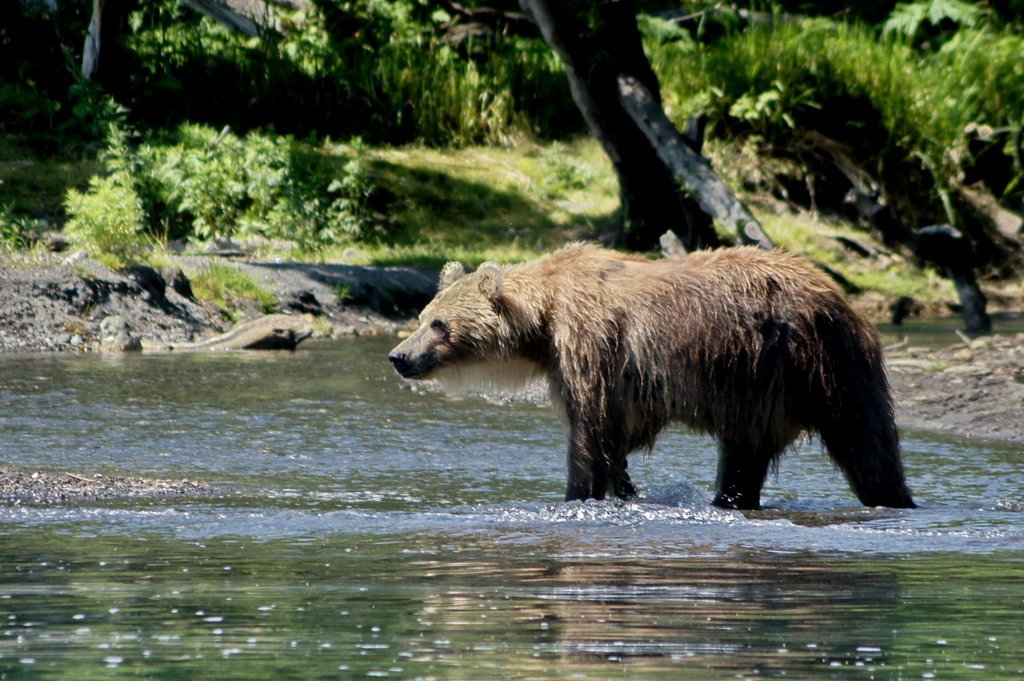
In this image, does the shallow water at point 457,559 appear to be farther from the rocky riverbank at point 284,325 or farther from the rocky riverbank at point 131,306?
the rocky riverbank at point 131,306

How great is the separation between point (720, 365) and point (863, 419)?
0.73 meters

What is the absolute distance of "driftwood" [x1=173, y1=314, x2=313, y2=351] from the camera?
13.4 meters

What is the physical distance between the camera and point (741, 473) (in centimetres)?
783

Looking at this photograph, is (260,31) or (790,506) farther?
(260,31)

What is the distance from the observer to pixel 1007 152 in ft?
62.4

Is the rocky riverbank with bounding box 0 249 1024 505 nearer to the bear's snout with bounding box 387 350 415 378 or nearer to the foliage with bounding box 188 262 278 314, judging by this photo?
the foliage with bounding box 188 262 278 314

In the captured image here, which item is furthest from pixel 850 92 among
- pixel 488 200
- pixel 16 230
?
pixel 16 230

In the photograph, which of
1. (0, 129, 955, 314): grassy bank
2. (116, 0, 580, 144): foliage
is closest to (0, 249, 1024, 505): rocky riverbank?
(0, 129, 955, 314): grassy bank

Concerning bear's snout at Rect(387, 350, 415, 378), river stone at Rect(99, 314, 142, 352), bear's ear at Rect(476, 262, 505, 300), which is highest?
bear's ear at Rect(476, 262, 505, 300)

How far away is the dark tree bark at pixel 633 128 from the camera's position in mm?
16625

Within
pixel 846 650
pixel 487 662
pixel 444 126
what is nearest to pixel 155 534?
pixel 487 662

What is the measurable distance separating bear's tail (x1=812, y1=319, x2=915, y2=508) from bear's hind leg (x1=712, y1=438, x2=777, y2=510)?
0.40 meters

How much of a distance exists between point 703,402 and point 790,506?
80cm

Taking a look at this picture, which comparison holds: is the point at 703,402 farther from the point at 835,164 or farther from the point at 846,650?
the point at 835,164
